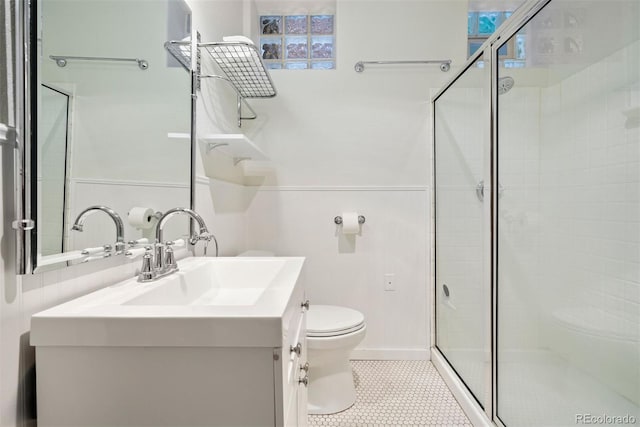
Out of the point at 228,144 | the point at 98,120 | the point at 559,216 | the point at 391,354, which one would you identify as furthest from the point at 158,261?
the point at 391,354

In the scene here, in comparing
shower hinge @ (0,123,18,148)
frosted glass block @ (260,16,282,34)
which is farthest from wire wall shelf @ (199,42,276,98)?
shower hinge @ (0,123,18,148)

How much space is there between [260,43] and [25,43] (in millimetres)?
2035

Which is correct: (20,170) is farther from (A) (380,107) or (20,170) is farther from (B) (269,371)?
(A) (380,107)

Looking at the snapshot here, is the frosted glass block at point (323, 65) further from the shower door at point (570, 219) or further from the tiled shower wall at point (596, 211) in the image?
the tiled shower wall at point (596, 211)

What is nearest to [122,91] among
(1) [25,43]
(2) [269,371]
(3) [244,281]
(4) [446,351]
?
(1) [25,43]

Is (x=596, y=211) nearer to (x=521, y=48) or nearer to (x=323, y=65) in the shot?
(x=521, y=48)

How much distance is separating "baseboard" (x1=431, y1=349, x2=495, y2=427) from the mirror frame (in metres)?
1.72

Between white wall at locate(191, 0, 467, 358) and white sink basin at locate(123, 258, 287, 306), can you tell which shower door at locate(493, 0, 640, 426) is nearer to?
white wall at locate(191, 0, 467, 358)

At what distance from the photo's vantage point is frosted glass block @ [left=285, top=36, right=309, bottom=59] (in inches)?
94.5

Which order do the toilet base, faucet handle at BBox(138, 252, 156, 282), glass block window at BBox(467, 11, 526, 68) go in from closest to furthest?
faucet handle at BBox(138, 252, 156, 282) < the toilet base < glass block window at BBox(467, 11, 526, 68)

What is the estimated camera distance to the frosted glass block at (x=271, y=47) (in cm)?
241

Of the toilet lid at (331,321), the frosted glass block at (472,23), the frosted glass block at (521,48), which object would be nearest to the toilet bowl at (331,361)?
the toilet lid at (331,321)

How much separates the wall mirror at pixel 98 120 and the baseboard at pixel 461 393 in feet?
5.05

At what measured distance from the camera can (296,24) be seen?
2.41 meters
